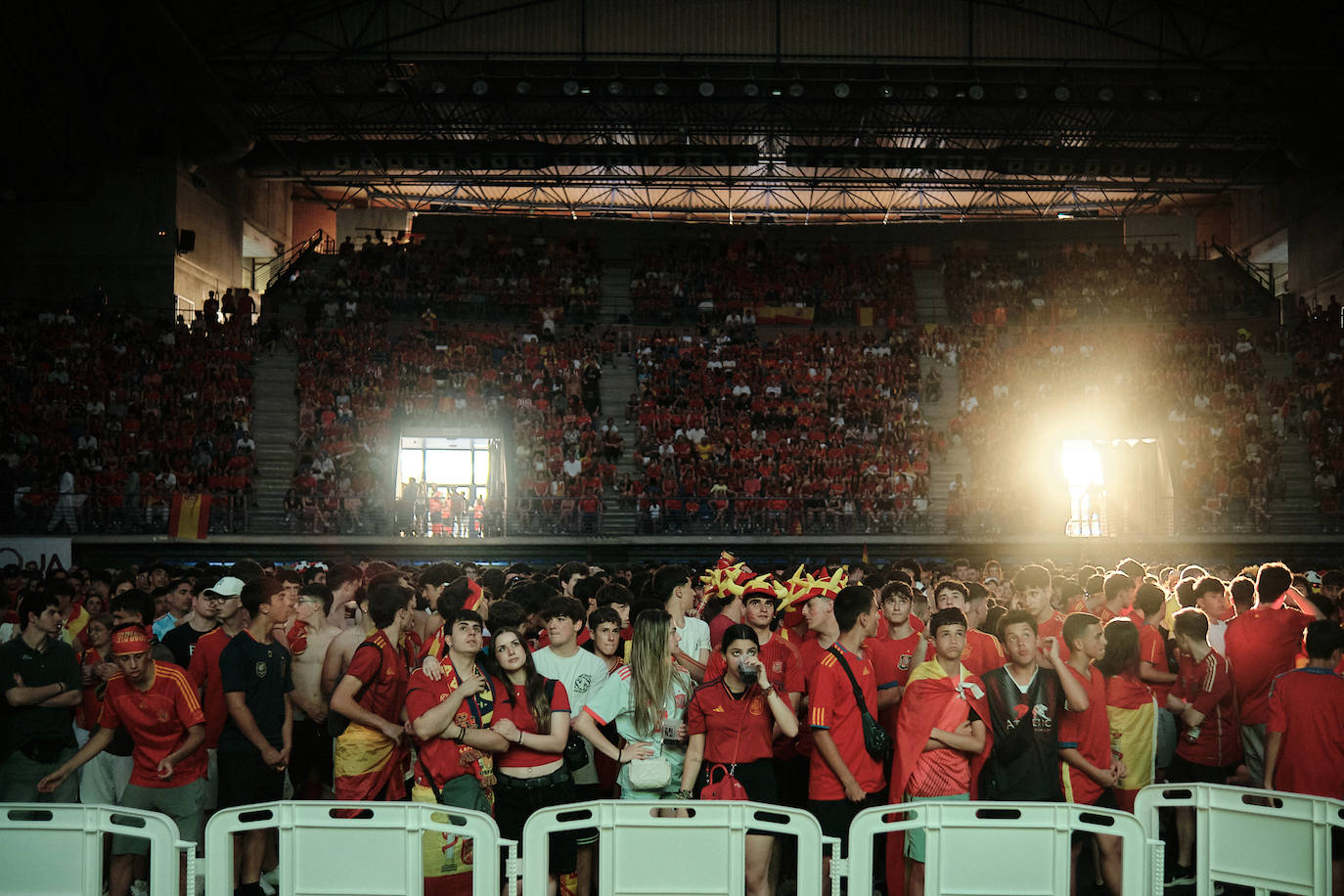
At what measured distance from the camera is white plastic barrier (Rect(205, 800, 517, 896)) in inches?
159

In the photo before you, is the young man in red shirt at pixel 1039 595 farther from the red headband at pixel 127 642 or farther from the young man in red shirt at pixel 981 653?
the red headband at pixel 127 642

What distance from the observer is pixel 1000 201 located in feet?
129

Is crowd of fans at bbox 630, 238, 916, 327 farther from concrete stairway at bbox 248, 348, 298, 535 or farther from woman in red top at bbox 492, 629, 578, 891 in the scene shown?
woman in red top at bbox 492, 629, 578, 891

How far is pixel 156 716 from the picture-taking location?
5598 millimetres

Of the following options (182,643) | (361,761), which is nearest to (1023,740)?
(361,761)

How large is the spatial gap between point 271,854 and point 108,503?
16052mm

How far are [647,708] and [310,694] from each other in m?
2.57

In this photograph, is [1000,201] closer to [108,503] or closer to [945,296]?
[945,296]

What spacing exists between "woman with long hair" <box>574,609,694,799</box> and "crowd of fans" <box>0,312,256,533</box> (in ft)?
57.4

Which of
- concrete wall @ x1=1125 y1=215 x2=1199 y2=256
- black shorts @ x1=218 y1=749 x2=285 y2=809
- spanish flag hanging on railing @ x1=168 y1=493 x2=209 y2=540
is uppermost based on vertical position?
concrete wall @ x1=1125 y1=215 x2=1199 y2=256

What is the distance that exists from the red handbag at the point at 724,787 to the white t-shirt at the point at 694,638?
1.32 metres

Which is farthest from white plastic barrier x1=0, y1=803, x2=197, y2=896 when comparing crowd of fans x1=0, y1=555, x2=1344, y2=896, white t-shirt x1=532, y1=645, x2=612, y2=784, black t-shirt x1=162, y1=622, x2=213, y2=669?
black t-shirt x1=162, y1=622, x2=213, y2=669

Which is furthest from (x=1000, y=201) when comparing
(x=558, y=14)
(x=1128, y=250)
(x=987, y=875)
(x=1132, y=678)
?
(x=987, y=875)

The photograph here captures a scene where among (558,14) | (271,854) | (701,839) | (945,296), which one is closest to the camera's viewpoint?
(701,839)
